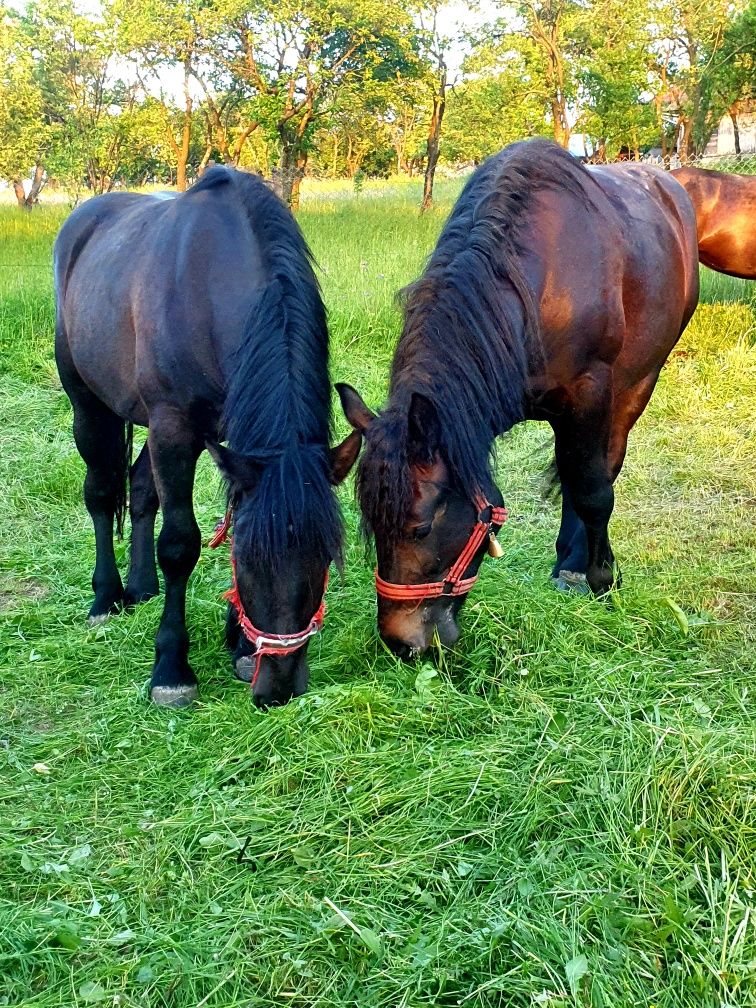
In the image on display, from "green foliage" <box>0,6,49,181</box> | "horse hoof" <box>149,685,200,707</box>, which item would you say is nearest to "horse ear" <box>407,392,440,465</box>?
"horse hoof" <box>149,685,200,707</box>

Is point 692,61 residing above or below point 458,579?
above

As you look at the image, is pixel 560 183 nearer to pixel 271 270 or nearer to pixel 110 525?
pixel 271 270

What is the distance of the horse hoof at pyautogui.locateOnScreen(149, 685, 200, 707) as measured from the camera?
11.0ft

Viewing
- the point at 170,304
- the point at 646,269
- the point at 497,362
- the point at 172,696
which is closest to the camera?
the point at 497,362

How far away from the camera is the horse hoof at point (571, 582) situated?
4.21m

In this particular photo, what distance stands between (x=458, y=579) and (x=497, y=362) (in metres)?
0.77

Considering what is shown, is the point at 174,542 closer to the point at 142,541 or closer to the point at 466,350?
the point at 142,541

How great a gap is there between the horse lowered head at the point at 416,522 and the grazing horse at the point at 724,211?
4.02 metres

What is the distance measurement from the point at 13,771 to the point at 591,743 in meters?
1.96

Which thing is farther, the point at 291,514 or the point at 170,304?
the point at 170,304

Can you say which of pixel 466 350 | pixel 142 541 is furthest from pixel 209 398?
pixel 142 541

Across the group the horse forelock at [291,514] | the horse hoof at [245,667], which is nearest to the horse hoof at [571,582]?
the horse hoof at [245,667]

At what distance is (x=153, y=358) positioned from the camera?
3.27 meters

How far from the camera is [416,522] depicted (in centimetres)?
281
